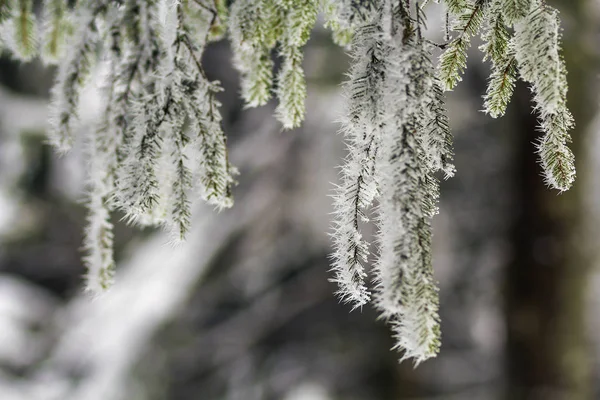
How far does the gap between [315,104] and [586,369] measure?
330cm

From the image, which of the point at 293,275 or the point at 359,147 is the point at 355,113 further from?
the point at 293,275

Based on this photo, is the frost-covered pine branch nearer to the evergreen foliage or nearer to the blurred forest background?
the evergreen foliage

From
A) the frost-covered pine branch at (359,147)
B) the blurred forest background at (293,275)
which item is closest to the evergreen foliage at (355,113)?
the frost-covered pine branch at (359,147)

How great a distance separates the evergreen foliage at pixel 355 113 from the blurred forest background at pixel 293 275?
199 cm

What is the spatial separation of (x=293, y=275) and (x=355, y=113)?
19.3 ft

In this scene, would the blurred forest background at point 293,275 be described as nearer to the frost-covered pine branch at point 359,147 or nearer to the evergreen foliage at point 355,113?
the evergreen foliage at point 355,113

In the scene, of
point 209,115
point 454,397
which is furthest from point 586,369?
point 454,397

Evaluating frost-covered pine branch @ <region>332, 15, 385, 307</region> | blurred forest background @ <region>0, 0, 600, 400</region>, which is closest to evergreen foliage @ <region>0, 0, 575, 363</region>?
frost-covered pine branch @ <region>332, 15, 385, 307</region>

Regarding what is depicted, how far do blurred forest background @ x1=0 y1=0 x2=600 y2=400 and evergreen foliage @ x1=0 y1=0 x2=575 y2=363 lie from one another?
1989 mm

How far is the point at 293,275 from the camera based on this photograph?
6586 millimetres

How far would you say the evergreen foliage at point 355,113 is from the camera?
719mm

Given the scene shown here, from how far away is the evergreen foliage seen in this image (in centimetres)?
72

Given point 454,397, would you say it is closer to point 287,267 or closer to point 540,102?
point 287,267

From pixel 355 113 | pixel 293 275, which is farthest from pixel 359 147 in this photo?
pixel 293 275
